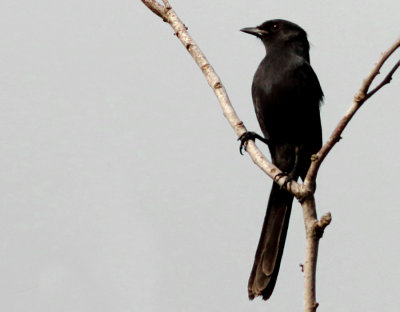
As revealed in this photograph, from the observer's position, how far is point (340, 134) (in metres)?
3.54

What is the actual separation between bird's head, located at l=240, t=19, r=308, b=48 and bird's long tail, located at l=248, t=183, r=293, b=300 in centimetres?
146

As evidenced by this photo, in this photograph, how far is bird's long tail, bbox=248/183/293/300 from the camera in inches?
210

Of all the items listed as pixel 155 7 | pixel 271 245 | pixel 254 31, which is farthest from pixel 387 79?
pixel 254 31

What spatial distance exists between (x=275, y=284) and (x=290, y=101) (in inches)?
65.4

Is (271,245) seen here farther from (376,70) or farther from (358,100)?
(376,70)

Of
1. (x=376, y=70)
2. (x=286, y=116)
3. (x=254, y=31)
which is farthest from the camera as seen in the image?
(x=254, y=31)

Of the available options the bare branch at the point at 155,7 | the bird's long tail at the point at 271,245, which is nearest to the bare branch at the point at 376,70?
the bare branch at the point at 155,7

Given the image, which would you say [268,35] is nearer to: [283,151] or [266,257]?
[283,151]

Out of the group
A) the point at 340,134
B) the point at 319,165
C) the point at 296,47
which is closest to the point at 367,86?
the point at 340,134

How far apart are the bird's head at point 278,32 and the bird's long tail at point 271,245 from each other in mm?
1463

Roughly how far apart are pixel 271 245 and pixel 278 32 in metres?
2.24

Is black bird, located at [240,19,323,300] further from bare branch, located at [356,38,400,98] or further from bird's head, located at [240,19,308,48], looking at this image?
bare branch, located at [356,38,400,98]

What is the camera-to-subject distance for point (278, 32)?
6984 millimetres

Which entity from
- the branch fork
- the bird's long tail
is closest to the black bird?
the bird's long tail
